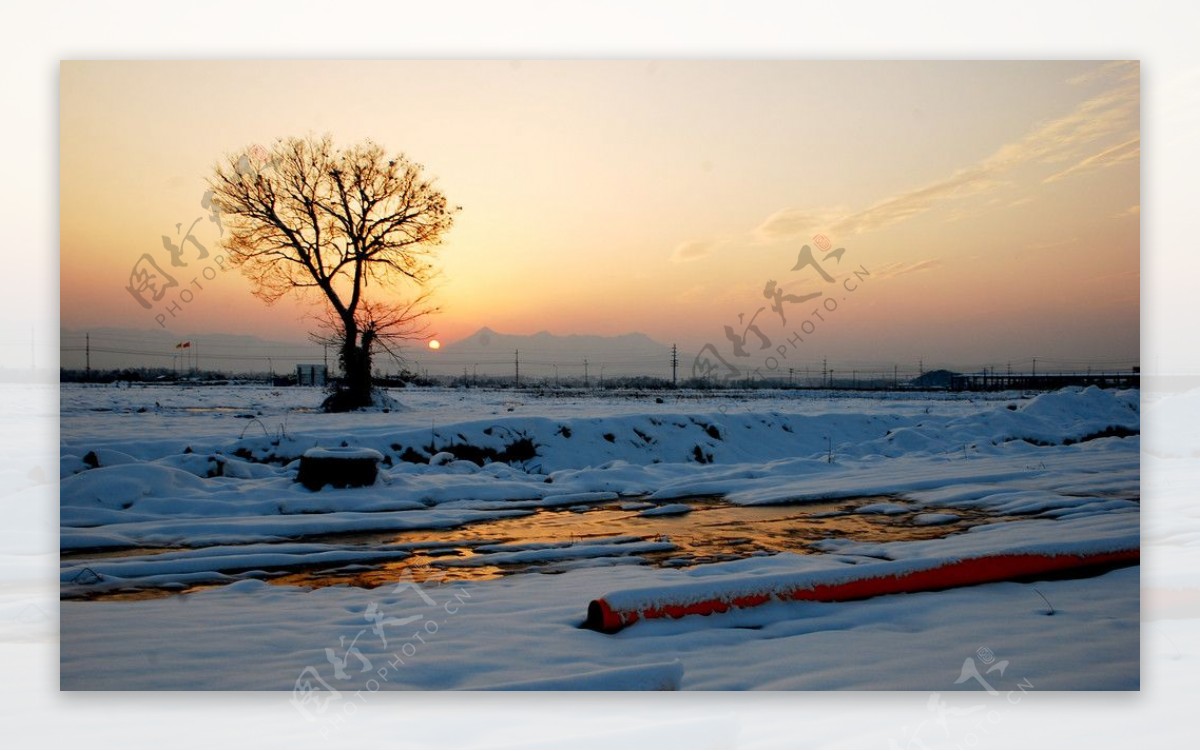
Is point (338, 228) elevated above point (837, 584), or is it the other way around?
point (338, 228)

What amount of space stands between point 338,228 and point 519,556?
337 centimetres

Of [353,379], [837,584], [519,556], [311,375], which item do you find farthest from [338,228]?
[837,584]

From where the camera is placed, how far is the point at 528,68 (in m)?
3.92

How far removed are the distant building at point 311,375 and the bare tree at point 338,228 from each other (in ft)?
4.41

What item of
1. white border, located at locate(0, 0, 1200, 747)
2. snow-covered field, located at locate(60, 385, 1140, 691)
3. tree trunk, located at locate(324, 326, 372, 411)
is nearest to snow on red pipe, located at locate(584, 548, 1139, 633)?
snow-covered field, located at locate(60, 385, 1140, 691)

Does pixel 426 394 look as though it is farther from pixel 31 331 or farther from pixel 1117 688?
A: pixel 1117 688

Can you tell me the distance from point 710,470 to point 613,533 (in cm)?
255

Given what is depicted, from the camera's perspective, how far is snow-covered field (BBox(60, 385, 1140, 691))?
319 cm

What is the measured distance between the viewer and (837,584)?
3535 millimetres

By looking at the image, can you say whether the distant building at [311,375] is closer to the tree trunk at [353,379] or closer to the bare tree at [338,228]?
the tree trunk at [353,379]

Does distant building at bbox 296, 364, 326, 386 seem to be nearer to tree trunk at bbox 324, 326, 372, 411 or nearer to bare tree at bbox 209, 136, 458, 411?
tree trunk at bbox 324, 326, 372, 411

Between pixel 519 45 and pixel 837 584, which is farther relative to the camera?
pixel 519 45

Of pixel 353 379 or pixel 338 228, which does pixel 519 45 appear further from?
pixel 353 379

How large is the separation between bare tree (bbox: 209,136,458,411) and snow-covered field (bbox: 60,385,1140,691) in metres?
1.20
